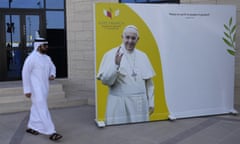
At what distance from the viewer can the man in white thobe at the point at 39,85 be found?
6.13 meters

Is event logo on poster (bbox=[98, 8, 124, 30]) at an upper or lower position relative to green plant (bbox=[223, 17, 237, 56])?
upper

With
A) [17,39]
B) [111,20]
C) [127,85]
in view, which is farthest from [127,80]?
[17,39]

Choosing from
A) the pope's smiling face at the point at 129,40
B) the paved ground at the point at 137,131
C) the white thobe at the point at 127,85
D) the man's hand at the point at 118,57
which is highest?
the pope's smiling face at the point at 129,40

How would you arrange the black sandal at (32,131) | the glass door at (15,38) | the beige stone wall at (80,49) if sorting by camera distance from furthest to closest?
the glass door at (15,38) → the beige stone wall at (80,49) → the black sandal at (32,131)

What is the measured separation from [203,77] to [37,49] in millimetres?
3667

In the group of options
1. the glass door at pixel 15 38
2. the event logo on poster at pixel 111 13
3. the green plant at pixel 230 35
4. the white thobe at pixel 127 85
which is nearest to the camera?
the event logo on poster at pixel 111 13

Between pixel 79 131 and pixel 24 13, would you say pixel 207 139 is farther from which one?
pixel 24 13

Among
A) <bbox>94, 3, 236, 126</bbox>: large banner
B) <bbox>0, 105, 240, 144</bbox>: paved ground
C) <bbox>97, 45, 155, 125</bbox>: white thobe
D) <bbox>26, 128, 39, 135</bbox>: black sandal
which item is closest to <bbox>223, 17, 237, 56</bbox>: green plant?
<bbox>94, 3, 236, 126</bbox>: large banner

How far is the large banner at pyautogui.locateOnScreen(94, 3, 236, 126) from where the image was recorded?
22.4ft

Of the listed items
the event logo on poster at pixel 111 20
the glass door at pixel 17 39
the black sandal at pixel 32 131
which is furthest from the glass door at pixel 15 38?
the event logo on poster at pixel 111 20

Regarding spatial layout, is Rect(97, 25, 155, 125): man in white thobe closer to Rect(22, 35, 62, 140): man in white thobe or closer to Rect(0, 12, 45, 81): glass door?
Rect(22, 35, 62, 140): man in white thobe

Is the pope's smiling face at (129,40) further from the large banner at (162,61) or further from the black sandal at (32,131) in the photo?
the black sandal at (32,131)

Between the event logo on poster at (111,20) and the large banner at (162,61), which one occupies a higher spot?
the event logo on poster at (111,20)

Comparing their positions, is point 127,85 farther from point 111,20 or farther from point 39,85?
point 39,85
